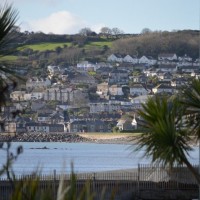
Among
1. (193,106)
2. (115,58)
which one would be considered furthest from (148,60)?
(193,106)

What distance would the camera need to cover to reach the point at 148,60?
5615 inches

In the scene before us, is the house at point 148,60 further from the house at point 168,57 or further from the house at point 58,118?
the house at point 58,118

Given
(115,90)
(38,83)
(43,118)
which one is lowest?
(43,118)

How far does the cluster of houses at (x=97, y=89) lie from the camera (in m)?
112

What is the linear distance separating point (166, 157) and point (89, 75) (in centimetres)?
12396

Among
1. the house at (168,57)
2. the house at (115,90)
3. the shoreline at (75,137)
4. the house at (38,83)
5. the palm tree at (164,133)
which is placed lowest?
the shoreline at (75,137)

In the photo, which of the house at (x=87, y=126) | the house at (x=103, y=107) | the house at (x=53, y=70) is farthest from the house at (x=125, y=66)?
the house at (x=87, y=126)

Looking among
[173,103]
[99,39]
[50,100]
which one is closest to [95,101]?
[50,100]

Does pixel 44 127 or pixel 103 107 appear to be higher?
pixel 103 107

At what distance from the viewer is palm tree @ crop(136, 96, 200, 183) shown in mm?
16078

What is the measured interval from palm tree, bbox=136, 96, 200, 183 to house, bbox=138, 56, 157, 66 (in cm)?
12210

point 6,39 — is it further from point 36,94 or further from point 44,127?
point 44,127

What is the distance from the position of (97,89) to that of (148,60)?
14.8 metres

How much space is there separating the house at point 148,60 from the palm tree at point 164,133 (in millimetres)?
122095
